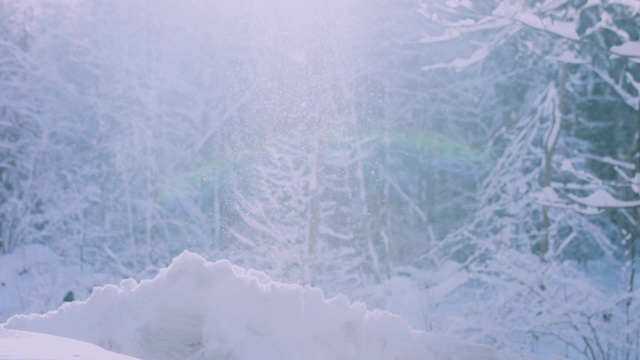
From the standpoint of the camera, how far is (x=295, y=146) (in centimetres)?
2064

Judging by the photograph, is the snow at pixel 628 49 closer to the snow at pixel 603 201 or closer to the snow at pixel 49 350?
the snow at pixel 603 201

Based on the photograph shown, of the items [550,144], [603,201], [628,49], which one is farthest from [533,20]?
[550,144]

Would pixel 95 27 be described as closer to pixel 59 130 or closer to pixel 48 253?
pixel 59 130

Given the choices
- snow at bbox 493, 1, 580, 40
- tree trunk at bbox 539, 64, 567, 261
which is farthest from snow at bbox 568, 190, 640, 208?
tree trunk at bbox 539, 64, 567, 261

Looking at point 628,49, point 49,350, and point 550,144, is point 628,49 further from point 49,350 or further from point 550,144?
point 550,144

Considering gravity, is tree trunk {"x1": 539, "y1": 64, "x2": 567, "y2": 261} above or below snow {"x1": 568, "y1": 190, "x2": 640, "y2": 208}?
below

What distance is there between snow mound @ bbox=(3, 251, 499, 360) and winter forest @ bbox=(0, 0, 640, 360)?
11848mm

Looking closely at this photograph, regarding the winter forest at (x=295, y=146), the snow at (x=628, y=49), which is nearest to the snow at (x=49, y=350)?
the snow at (x=628, y=49)

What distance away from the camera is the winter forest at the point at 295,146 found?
1962cm

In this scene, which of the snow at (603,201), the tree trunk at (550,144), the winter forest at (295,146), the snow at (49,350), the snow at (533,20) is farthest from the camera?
the winter forest at (295,146)

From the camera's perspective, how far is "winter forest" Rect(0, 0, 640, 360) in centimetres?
1962

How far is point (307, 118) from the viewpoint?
836 inches

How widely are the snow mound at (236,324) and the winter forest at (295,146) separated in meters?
11.8

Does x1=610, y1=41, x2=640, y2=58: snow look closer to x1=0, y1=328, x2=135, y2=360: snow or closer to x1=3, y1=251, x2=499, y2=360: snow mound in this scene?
x1=3, y1=251, x2=499, y2=360: snow mound
